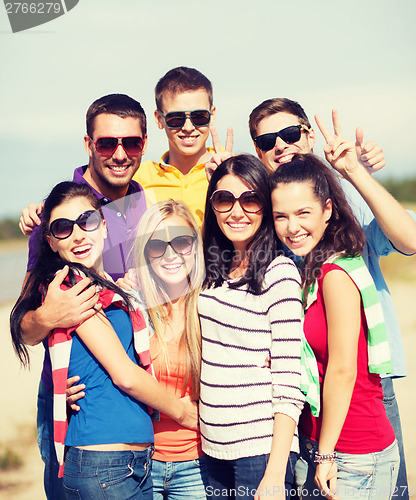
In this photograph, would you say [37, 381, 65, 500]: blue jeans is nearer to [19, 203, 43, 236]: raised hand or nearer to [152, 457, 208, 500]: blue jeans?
[152, 457, 208, 500]: blue jeans

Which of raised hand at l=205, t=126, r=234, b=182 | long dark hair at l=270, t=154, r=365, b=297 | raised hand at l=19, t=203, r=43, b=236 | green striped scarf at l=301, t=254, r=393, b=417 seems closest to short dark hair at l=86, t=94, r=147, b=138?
raised hand at l=205, t=126, r=234, b=182

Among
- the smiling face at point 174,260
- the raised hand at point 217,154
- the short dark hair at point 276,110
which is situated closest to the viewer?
the smiling face at point 174,260

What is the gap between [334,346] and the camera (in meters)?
2.53

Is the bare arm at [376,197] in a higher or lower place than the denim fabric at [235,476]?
higher

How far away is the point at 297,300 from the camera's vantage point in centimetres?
252

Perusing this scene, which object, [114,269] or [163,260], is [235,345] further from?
[114,269]

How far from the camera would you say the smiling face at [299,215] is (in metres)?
2.70

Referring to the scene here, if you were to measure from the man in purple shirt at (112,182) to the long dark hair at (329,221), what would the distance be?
44.9 inches

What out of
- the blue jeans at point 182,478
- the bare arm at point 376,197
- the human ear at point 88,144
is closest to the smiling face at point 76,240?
the human ear at point 88,144

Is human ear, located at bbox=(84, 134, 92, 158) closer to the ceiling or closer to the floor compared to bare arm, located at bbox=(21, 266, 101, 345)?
closer to the ceiling

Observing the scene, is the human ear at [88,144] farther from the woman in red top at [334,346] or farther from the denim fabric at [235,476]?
the denim fabric at [235,476]

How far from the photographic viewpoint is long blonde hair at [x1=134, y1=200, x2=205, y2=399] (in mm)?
2824

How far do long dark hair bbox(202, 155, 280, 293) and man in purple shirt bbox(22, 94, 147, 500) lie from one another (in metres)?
0.62

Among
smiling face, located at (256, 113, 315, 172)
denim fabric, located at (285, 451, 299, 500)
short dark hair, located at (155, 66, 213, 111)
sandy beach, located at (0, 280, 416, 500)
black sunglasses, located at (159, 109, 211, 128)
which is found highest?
short dark hair, located at (155, 66, 213, 111)
